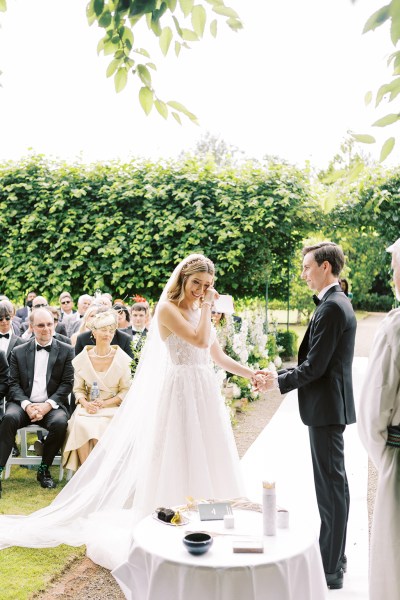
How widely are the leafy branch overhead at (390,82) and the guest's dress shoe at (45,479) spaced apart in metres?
5.06

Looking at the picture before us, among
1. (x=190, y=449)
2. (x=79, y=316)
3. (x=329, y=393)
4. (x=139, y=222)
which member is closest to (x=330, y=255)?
(x=329, y=393)

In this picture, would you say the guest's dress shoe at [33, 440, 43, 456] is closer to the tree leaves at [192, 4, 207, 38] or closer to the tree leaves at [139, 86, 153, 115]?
the tree leaves at [139, 86, 153, 115]

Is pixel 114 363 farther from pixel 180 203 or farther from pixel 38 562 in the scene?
pixel 180 203

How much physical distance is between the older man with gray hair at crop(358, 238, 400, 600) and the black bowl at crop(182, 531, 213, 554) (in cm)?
76

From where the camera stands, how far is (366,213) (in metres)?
11.5

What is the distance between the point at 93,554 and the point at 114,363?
2.25 metres

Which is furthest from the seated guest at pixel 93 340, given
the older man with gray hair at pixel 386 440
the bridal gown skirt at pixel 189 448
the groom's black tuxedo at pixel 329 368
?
the older man with gray hair at pixel 386 440

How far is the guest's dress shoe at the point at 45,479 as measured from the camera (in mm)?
6137

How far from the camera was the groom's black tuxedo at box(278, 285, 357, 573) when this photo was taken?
397 cm

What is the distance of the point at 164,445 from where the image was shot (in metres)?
4.41

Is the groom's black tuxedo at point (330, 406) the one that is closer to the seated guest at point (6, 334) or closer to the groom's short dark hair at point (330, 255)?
the groom's short dark hair at point (330, 255)

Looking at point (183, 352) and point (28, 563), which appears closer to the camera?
point (28, 563)

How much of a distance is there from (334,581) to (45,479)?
3143 mm

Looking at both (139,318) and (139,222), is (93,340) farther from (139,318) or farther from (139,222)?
(139,222)
